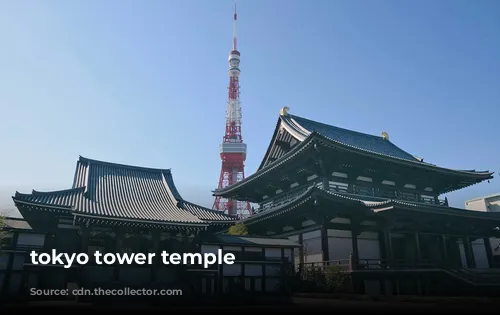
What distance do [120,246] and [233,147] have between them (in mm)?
48123

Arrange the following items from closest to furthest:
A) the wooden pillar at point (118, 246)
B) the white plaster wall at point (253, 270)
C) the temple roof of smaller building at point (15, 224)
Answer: the wooden pillar at point (118, 246), the temple roof of smaller building at point (15, 224), the white plaster wall at point (253, 270)

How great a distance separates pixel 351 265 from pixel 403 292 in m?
5.51

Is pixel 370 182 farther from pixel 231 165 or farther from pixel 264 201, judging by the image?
pixel 231 165

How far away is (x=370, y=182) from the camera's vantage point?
26172 millimetres

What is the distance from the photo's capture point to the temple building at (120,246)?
1761 cm

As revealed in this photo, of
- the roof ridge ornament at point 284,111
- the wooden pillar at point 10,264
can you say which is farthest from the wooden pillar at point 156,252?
the roof ridge ornament at point 284,111

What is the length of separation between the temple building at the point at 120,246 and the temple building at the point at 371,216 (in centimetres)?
276

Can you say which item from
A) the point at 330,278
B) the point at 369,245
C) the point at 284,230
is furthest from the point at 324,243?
the point at 284,230

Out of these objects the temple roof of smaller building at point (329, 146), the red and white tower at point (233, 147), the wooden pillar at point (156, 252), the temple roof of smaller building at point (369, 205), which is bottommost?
the wooden pillar at point (156, 252)

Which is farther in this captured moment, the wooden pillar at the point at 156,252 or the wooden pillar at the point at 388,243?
the wooden pillar at the point at 388,243

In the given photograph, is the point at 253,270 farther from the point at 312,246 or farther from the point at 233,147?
the point at 233,147

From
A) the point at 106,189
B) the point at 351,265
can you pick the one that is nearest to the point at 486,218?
the point at 351,265

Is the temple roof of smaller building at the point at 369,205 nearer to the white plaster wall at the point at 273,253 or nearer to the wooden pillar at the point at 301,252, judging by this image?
the wooden pillar at the point at 301,252

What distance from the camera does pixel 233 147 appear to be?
66188mm
